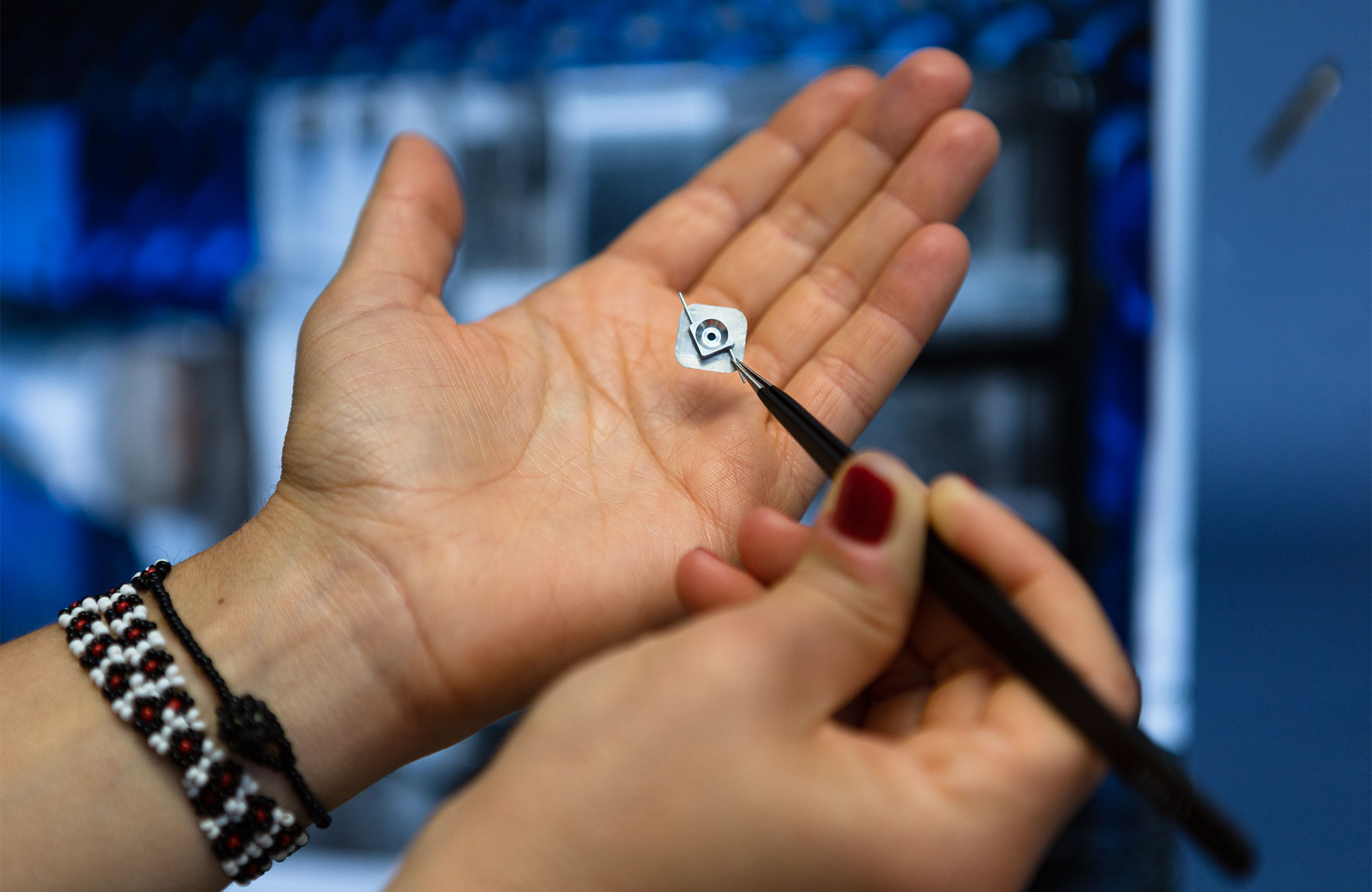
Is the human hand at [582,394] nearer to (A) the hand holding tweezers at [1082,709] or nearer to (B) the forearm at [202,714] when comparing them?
(B) the forearm at [202,714]

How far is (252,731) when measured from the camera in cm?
48

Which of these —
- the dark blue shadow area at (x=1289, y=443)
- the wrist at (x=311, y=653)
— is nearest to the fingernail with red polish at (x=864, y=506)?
the wrist at (x=311, y=653)

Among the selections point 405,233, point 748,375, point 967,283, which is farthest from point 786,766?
point 967,283

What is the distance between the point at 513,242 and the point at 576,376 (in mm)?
484

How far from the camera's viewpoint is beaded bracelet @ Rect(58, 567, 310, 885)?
49cm

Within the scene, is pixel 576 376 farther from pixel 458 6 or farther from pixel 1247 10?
pixel 1247 10


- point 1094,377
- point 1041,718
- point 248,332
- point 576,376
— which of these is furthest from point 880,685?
point 248,332

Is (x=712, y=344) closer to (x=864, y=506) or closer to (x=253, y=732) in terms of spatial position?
(x=864, y=506)

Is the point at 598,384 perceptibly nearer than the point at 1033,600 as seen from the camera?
No

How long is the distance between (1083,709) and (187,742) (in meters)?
0.49

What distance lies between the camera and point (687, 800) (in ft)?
1.10

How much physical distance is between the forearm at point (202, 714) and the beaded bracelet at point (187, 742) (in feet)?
0.03

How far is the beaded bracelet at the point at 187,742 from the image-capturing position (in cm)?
49

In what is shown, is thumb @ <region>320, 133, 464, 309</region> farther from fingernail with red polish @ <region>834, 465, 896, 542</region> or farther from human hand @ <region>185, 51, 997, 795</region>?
fingernail with red polish @ <region>834, 465, 896, 542</region>
